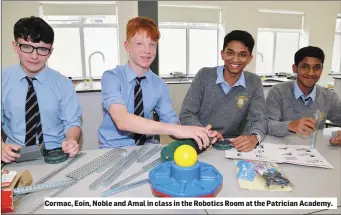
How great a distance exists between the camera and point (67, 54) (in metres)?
4.96

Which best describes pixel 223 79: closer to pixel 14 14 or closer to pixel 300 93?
pixel 300 93

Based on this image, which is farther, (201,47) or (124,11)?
(201,47)

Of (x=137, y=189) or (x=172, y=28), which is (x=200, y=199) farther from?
(x=172, y=28)

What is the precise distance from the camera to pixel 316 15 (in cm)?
589

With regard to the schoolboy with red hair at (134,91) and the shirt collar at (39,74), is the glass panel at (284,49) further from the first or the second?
the shirt collar at (39,74)

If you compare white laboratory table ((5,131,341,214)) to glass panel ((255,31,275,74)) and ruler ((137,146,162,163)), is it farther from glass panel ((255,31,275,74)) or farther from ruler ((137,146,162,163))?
glass panel ((255,31,275,74))

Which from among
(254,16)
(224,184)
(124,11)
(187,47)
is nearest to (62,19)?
(124,11)

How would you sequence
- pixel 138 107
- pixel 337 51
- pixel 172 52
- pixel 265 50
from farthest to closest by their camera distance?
pixel 337 51 → pixel 265 50 → pixel 172 52 → pixel 138 107

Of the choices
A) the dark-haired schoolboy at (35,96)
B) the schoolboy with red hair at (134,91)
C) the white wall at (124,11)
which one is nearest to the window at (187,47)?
the white wall at (124,11)

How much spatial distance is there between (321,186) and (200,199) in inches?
20.6

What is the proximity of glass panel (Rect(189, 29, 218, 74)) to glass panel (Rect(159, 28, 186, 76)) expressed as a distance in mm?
185

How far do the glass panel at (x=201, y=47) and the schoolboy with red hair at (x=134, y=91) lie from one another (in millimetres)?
4097

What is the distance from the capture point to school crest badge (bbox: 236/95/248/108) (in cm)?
180

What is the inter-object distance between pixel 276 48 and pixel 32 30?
5899 millimetres
